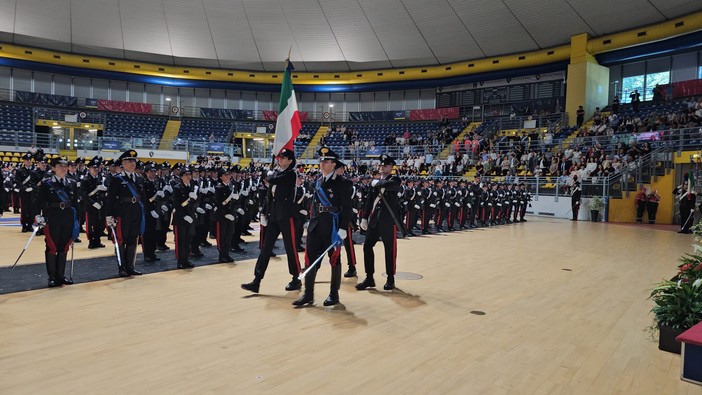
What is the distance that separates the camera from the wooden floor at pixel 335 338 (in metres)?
3.28

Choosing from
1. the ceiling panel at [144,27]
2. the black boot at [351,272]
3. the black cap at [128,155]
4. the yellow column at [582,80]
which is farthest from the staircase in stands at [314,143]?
the black cap at [128,155]

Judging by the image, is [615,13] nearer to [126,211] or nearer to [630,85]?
[630,85]

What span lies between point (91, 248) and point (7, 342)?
5993 mm

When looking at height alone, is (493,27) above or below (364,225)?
above

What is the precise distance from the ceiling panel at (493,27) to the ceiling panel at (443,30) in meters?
0.59

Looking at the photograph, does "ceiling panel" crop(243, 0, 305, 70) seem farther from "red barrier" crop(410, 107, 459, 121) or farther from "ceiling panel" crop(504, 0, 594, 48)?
"ceiling panel" crop(504, 0, 594, 48)

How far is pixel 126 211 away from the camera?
21.8 ft

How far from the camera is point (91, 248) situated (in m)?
9.38

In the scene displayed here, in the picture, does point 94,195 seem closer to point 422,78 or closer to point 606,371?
point 606,371

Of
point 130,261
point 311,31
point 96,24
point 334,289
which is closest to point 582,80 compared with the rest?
point 311,31

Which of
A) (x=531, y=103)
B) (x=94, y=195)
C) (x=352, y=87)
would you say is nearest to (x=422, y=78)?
(x=352, y=87)

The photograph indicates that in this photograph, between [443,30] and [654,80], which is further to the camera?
[443,30]

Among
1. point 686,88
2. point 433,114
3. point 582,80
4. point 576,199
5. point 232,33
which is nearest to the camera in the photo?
point 576,199

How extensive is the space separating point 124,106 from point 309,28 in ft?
53.9
